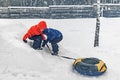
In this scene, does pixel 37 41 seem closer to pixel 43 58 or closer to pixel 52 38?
pixel 52 38

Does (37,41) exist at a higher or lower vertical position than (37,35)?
lower

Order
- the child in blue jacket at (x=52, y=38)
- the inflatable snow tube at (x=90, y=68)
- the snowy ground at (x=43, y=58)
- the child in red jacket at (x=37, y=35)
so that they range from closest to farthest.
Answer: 1. the snowy ground at (x=43, y=58)
2. the inflatable snow tube at (x=90, y=68)
3. the child in red jacket at (x=37, y=35)
4. the child in blue jacket at (x=52, y=38)

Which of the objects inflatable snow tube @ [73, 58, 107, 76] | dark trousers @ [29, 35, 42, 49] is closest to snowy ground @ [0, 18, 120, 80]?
inflatable snow tube @ [73, 58, 107, 76]

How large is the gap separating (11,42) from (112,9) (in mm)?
13216

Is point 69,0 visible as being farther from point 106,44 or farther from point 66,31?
point 106,44

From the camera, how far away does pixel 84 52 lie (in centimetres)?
1062

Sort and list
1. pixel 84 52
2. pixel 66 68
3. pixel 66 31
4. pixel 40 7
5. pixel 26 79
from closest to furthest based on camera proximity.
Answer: pixel 26 79 → pixel 66 68 → pixel 84 52 → pixel 66 31 → pixel 40 7

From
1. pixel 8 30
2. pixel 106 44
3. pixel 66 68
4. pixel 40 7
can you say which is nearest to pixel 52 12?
pixel 40 7

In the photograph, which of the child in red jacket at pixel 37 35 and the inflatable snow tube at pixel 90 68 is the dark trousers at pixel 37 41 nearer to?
the child in red jacket at pixel 37 35

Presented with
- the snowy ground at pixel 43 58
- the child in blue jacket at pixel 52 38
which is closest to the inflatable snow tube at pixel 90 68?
the snowy ground at pixel 43 58

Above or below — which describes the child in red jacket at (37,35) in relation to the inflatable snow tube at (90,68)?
above

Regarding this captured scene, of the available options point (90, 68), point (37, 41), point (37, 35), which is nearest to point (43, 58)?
point (37, 41)

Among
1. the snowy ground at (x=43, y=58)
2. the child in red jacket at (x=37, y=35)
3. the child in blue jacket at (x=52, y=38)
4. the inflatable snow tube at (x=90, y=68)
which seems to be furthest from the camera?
the child in blue jacket at (x=52, y=38)

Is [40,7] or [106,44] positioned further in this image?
[40,7]
